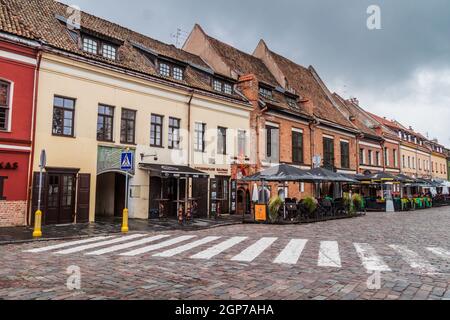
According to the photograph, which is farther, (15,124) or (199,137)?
(199,137)

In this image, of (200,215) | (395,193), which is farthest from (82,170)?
(395,193)

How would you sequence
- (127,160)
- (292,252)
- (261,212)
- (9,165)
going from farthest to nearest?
(261,212) < (9,165) < (127,160) < (292,252)

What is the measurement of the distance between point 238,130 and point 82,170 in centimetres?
1067

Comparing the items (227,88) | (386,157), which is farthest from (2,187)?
(386,157)

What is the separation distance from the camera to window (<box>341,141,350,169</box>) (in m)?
33.4

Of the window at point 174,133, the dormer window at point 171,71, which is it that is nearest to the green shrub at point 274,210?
the window at point 174,133

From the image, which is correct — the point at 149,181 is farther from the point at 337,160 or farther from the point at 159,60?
the point at 337,160

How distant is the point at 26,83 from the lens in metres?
14.6

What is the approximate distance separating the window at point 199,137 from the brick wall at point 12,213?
31.1ft

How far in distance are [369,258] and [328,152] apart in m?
23.6

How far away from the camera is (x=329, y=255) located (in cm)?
888

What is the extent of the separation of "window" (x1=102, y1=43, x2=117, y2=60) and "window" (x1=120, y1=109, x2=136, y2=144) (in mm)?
2671

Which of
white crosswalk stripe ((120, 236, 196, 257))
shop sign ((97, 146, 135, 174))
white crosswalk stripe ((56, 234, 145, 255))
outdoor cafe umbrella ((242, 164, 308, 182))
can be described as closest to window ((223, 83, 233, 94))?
outdoor cafe umbrella ((242, 164, 308, 182))

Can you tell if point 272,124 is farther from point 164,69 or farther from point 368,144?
point 368,144
